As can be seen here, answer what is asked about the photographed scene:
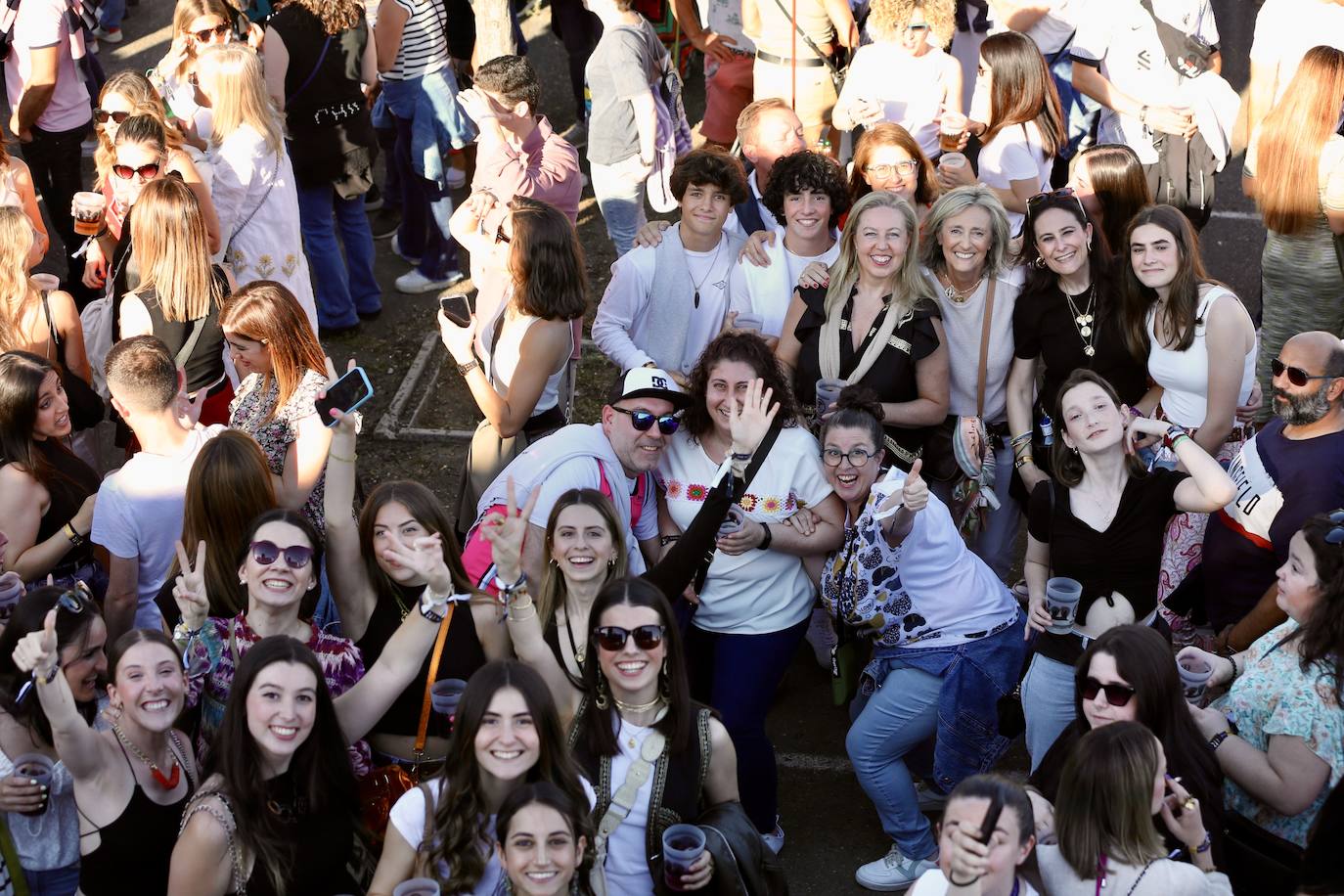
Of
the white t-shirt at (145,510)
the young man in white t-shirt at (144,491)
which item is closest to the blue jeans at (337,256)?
the young man in white t-shirt at (144,491)

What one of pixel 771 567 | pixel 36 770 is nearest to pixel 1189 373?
pixel 771 567

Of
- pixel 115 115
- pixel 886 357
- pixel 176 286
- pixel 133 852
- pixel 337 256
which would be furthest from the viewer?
pixel 337 256

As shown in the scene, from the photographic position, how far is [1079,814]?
3.43 meters

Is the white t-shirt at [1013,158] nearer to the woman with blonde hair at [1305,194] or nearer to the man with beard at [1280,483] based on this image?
the woman with blonde hair at [1305,194]

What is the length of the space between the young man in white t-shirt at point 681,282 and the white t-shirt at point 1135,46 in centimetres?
235

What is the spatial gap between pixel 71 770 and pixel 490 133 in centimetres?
404

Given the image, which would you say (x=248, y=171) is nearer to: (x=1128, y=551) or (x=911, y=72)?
(x=911, y=72)

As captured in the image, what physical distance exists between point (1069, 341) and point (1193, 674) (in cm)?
181

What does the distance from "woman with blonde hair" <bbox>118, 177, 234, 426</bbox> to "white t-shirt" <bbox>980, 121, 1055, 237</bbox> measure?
3.43 metres

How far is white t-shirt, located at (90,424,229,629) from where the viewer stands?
474cm

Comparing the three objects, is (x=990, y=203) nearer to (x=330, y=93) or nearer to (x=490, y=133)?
(x=490, y=133)

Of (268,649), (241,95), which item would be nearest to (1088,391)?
(268,649)

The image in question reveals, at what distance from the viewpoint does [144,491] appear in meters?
4.75

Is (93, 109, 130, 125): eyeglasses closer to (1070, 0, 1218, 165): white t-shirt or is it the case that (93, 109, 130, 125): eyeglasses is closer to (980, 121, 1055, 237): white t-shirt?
(980, 121, 1055, 237): white t-shirt
